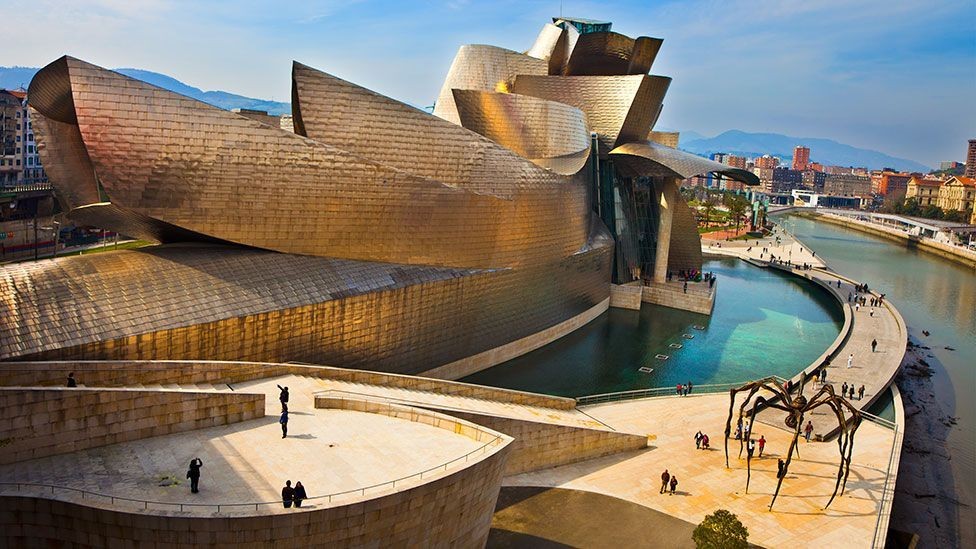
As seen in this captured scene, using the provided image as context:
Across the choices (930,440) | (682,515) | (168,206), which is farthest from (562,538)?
(930,440)

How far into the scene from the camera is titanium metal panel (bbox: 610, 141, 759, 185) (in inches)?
1507

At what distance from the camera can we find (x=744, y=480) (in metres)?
18.7

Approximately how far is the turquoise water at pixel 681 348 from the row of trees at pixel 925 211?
81.6 m

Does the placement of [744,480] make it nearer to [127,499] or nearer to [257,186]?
[127,499]

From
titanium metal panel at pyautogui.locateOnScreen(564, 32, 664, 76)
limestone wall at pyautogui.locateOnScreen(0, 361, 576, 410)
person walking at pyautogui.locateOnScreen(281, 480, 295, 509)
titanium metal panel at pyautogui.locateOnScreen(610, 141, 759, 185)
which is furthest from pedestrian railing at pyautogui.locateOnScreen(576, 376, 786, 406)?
titanium metal panel at pyautogui.locateOnScreen(564, 32, 664, 76)

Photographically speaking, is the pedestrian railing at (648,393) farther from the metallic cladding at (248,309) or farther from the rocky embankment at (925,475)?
the rocky embankment at (925,475)

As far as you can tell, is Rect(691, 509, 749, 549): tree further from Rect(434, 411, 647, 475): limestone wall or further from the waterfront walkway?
the waterfront walkway

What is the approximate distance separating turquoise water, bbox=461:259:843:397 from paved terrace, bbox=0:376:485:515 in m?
10.8

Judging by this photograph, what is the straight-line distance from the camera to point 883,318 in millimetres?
41469

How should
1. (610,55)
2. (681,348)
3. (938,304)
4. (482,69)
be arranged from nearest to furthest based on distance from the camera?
(681,348) < (482,69) < (610,55) < (938,304)

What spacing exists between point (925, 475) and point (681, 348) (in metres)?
12.1

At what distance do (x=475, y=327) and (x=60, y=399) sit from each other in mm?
15773

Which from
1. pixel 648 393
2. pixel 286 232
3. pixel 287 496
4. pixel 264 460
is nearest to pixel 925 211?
pixel 648 393

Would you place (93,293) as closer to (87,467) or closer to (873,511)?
(87,467)
